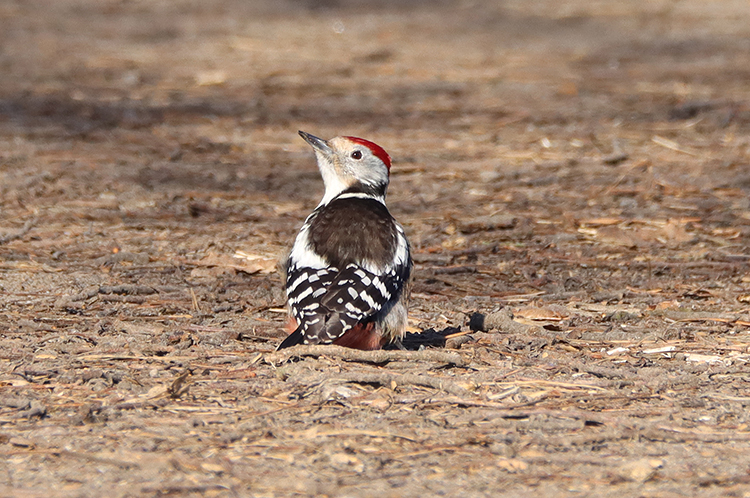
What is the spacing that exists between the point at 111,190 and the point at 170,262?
173cm

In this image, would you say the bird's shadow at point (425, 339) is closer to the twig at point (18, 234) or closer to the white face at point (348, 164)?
the white face at point (348, 164)

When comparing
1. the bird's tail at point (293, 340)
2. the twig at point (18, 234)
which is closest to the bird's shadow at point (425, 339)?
the bird's tail at point (293, 340)

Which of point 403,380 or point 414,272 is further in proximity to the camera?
point 414,272

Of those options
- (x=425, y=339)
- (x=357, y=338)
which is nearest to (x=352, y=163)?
(x=425, y=339)

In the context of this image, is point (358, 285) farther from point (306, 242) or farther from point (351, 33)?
point (351, 33)

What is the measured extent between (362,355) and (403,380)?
31 cm

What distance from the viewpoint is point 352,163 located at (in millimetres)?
5414

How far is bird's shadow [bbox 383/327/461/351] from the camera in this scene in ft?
15.4

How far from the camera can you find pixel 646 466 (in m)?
3.14

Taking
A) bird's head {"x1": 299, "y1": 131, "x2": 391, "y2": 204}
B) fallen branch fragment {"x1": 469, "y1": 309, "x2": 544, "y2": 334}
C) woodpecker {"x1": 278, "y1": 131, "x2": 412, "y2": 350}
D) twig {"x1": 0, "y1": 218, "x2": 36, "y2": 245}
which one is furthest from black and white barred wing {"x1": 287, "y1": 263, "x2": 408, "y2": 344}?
twig {"x1": 0, "y1": 218, "x2": 36, "y2": 245}

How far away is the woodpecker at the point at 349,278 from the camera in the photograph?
414cm

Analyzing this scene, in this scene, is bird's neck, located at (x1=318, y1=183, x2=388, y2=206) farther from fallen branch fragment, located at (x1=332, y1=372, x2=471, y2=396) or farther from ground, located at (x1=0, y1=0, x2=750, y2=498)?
fallen branch fragment, located at (x1=332, y1=372, x2=471, y2=396)

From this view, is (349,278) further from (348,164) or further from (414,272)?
(348,164)

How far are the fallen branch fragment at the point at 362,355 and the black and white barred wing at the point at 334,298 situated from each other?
0.05m
